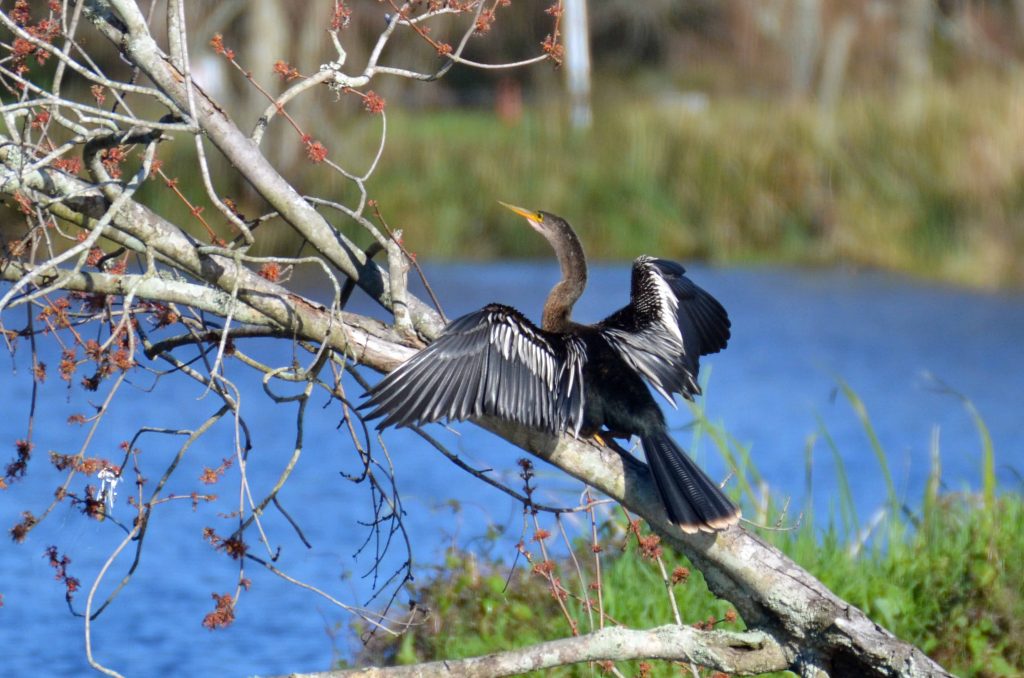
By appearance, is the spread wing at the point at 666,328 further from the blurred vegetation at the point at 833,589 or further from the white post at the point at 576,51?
the white post at the point at 576,51

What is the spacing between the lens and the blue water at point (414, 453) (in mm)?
5363

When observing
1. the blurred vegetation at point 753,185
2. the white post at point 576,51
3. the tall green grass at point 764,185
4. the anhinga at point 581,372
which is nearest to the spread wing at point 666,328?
the anhinga at point 581,372

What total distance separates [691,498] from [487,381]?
472 millimetres

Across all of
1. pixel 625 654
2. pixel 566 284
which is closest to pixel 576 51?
pixel 566 284

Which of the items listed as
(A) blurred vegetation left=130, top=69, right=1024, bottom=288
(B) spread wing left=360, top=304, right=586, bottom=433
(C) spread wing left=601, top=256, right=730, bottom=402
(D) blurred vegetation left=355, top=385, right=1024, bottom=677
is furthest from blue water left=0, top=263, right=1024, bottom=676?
(C) spread wing left=601, top=256, right=730, bottom=402

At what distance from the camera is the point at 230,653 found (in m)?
5.24

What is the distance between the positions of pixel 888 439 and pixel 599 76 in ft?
62.3

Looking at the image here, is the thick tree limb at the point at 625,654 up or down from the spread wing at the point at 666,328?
down

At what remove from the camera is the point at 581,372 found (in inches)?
123

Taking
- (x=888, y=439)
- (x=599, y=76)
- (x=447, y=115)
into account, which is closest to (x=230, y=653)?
(x=888, y=439)

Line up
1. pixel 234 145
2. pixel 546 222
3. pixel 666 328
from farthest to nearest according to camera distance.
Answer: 1. pixel 546 222
2. pixel 666 328
3. pixel 234 145

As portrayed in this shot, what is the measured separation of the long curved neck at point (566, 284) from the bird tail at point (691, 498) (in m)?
0.78

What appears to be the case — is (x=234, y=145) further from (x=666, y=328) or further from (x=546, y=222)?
(x=546, y=222)

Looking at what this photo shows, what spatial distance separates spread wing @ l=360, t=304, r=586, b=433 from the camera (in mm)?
2762
